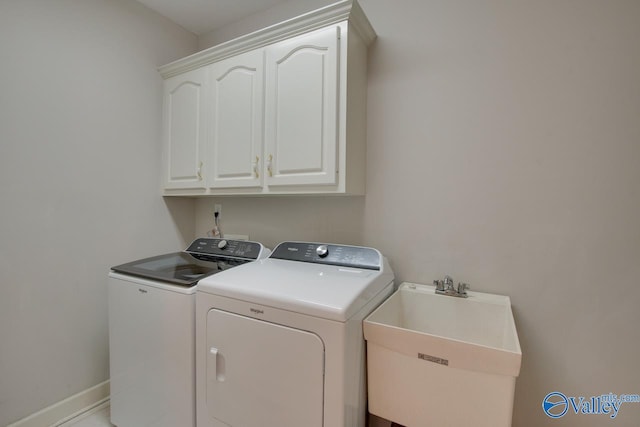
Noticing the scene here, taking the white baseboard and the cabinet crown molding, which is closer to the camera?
the cabinet crown molding

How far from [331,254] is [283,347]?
2.04 ft

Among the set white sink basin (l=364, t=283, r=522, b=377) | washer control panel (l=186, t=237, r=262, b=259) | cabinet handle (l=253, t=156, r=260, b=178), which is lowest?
white sink basin (l=364, t=283, r=522, b=377)

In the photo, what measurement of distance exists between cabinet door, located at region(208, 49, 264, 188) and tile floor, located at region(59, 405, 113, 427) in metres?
1.58

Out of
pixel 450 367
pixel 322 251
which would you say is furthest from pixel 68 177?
pixel 450 367

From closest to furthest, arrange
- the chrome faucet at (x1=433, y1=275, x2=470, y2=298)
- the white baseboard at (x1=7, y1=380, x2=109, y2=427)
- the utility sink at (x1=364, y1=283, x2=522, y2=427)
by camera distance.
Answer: the utility sink at (x1=364, y1=283, x2=522, y2=427)
the chrome faucet at (x1=433, y1=275, x2=470, y2=298)
the white baseboard at (x1=7, y1=380, x2=109, y2=427)

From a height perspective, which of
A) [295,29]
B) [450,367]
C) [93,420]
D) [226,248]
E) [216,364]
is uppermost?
[295,29]

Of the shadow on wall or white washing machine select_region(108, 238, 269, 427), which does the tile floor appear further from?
the shadow on wall

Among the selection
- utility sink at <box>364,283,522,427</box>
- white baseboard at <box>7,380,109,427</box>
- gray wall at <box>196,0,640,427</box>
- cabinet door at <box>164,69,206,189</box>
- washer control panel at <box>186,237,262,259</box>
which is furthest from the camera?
cabinet door at <box>164,69,206,189</box>

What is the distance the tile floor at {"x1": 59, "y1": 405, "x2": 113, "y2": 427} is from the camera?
1.64 metres

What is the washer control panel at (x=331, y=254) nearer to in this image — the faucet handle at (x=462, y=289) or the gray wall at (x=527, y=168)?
the gray wall at (x=527, y=168)

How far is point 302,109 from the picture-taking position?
150cm

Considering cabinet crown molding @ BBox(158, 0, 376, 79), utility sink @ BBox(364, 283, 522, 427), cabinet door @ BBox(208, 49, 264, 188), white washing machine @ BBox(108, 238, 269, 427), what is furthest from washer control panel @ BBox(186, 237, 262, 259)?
cabinet crown molding @ BBox(158, 0, 376, 79)

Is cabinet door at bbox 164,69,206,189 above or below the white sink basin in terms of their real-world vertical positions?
above

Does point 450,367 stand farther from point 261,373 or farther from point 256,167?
point 256,167
